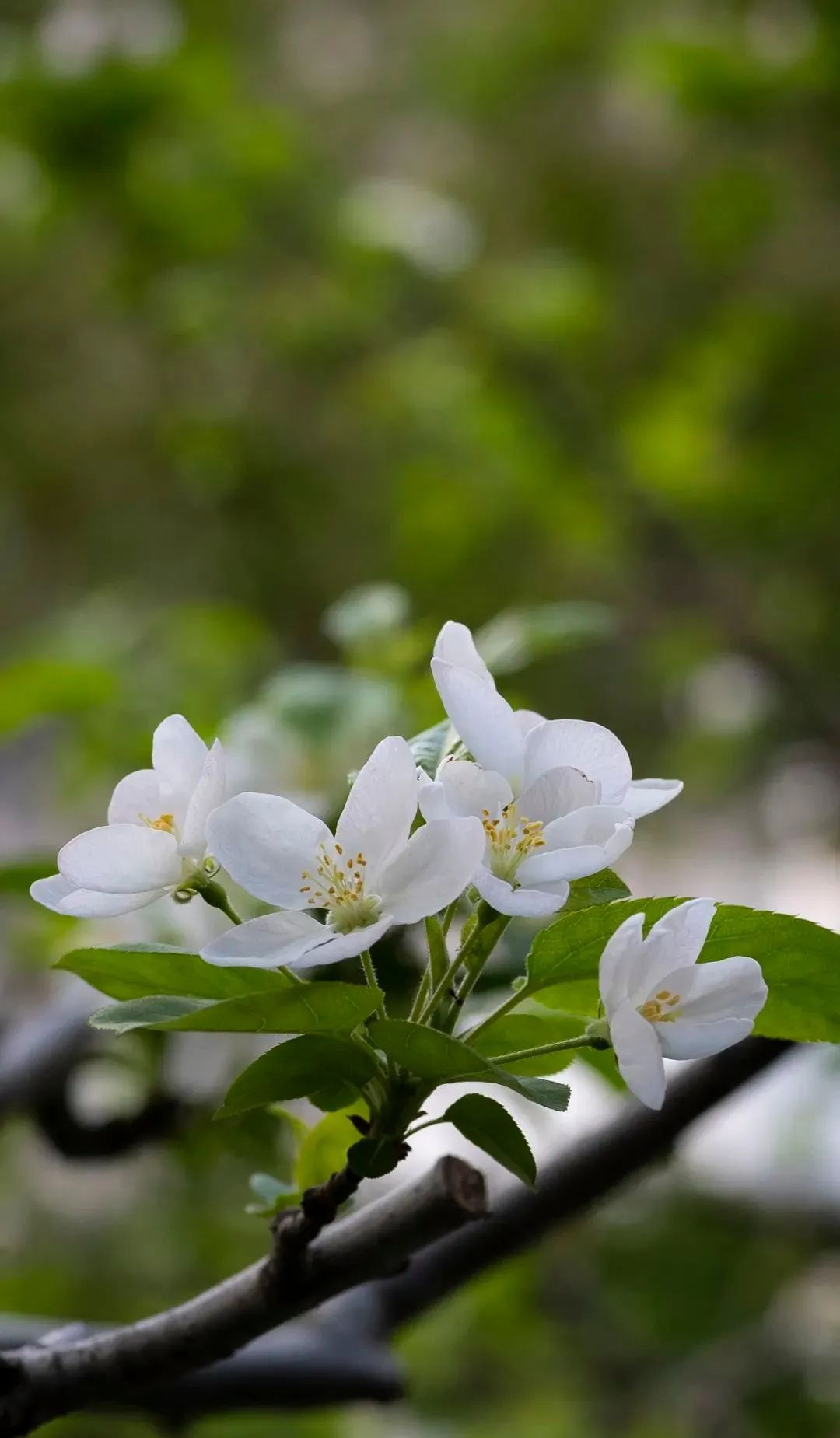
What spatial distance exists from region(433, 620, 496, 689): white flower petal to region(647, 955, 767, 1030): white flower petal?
7cm

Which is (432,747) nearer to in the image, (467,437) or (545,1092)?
(545,1092)

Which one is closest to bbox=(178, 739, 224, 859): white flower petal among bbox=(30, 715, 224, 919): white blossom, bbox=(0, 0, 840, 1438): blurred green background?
bbox=(30, 715, 224, 919): white blossom

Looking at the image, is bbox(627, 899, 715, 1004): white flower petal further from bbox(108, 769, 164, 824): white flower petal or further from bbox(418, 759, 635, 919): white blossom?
bbox(108, 769, 164, 824): white flower petal

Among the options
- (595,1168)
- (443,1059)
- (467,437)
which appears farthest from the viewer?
(467,437)

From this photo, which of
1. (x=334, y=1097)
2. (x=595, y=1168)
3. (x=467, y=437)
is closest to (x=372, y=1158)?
(x=334, y=1097)

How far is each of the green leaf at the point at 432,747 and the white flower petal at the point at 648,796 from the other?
0.05 m

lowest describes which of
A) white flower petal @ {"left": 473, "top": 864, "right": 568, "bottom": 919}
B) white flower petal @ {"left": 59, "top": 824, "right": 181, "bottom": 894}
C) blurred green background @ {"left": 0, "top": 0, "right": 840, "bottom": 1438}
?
white flower petal @ {"left": 473, "top": 864, "right": 568, "bottom": 919}

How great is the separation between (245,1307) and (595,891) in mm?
122

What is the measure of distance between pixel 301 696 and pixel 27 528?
3.96ft

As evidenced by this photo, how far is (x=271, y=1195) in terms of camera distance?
13.6 inches

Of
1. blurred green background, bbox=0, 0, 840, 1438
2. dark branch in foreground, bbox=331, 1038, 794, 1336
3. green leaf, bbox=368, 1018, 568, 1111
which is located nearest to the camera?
green leaf, bbox=368, 1018, 568, 1111

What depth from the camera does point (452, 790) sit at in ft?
0.89

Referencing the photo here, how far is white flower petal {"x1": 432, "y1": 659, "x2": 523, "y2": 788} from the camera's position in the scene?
27 cm

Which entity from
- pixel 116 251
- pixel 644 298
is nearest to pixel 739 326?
pixel 644 298
